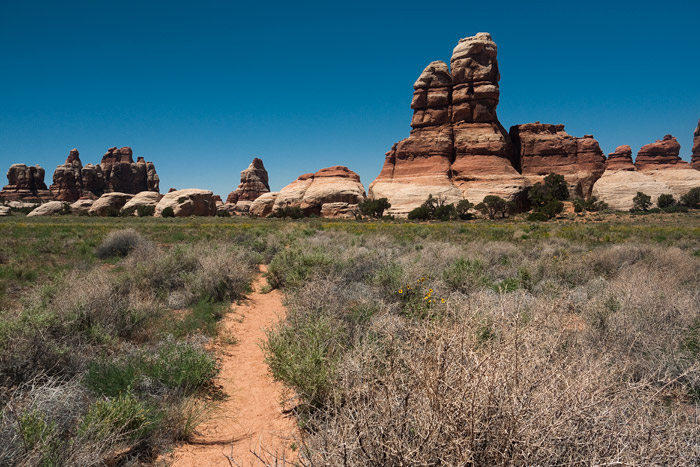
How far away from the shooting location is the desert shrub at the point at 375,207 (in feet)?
159

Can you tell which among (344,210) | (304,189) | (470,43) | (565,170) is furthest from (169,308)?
(565,170)

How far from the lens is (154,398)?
3326 millimetres

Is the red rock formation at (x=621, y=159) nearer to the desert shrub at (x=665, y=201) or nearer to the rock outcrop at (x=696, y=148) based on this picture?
the desert shrub at (x=665, y=201)

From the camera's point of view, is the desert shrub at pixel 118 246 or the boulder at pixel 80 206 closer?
the desert shrub at pixel 118 246

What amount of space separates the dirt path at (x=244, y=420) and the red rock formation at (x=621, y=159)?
256 ft

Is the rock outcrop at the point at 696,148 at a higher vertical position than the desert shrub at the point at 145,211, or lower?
higher

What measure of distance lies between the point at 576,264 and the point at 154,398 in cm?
949

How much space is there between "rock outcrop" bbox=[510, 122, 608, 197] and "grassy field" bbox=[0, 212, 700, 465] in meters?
57.1

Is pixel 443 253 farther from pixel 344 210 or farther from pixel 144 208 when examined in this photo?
pixel 144 208

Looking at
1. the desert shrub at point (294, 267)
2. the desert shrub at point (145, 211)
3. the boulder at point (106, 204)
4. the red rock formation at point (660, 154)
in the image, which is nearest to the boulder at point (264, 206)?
the desert shrub at point (145, 211)

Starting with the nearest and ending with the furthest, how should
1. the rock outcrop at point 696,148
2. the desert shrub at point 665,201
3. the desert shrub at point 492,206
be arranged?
the desert shrub at point 492,206, the desert shrub at point 665,201, the rock outcrop at point 696,148

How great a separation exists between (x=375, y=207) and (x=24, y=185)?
3931 inches

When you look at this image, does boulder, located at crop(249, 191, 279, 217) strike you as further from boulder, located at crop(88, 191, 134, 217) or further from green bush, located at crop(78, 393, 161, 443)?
green bush, located at crop(78, 393, 161, 443)

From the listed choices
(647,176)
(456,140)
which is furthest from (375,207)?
(647,176)
